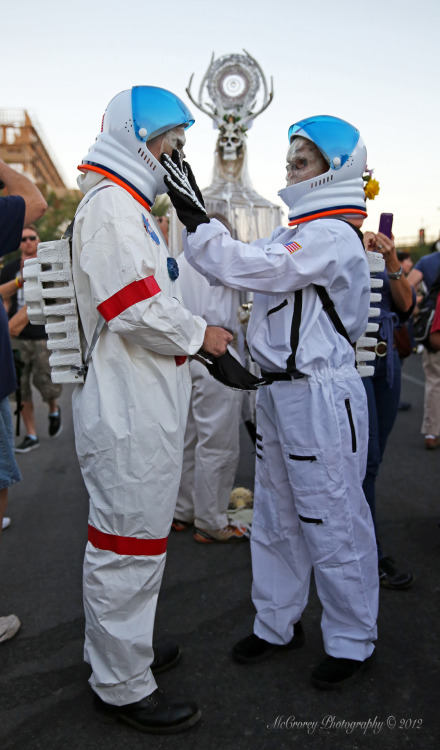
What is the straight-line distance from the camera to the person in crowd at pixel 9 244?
2719 mm

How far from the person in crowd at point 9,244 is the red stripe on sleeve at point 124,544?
94cm

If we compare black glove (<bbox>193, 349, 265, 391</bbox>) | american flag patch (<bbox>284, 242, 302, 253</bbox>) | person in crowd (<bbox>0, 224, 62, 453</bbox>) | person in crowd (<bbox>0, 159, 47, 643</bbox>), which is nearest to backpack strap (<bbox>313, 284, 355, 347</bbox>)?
american flag patch (<bbox>284, 242, 302, 253</bbox>)

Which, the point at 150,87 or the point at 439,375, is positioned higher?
the point at 150,87

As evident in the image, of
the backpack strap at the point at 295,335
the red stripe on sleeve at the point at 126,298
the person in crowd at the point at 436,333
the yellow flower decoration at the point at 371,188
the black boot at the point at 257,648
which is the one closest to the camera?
the red stripe on sleeve at the point at 126,298

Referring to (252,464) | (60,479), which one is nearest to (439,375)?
(252,464)

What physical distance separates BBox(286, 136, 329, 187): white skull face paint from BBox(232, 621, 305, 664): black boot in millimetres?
2051

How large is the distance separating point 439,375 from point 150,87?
5014 millimetres

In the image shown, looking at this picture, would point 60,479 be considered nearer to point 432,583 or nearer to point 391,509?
point 391,509

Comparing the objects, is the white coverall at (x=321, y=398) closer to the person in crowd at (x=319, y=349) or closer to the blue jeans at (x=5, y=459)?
the person in crowd at (x=319, y=349)

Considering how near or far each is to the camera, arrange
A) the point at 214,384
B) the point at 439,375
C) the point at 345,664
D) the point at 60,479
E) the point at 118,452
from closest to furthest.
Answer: the point at 118,452
the point at 345,664
the point at 214,384
the point at 60,479
the point at 439,375

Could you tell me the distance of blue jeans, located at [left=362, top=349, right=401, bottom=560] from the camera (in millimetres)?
3408

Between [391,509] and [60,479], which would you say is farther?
[60,479]

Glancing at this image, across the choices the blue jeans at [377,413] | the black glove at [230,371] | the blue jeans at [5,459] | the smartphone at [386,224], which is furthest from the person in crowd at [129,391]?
the smartphone at [386,224]

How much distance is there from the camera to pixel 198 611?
10.9ft
